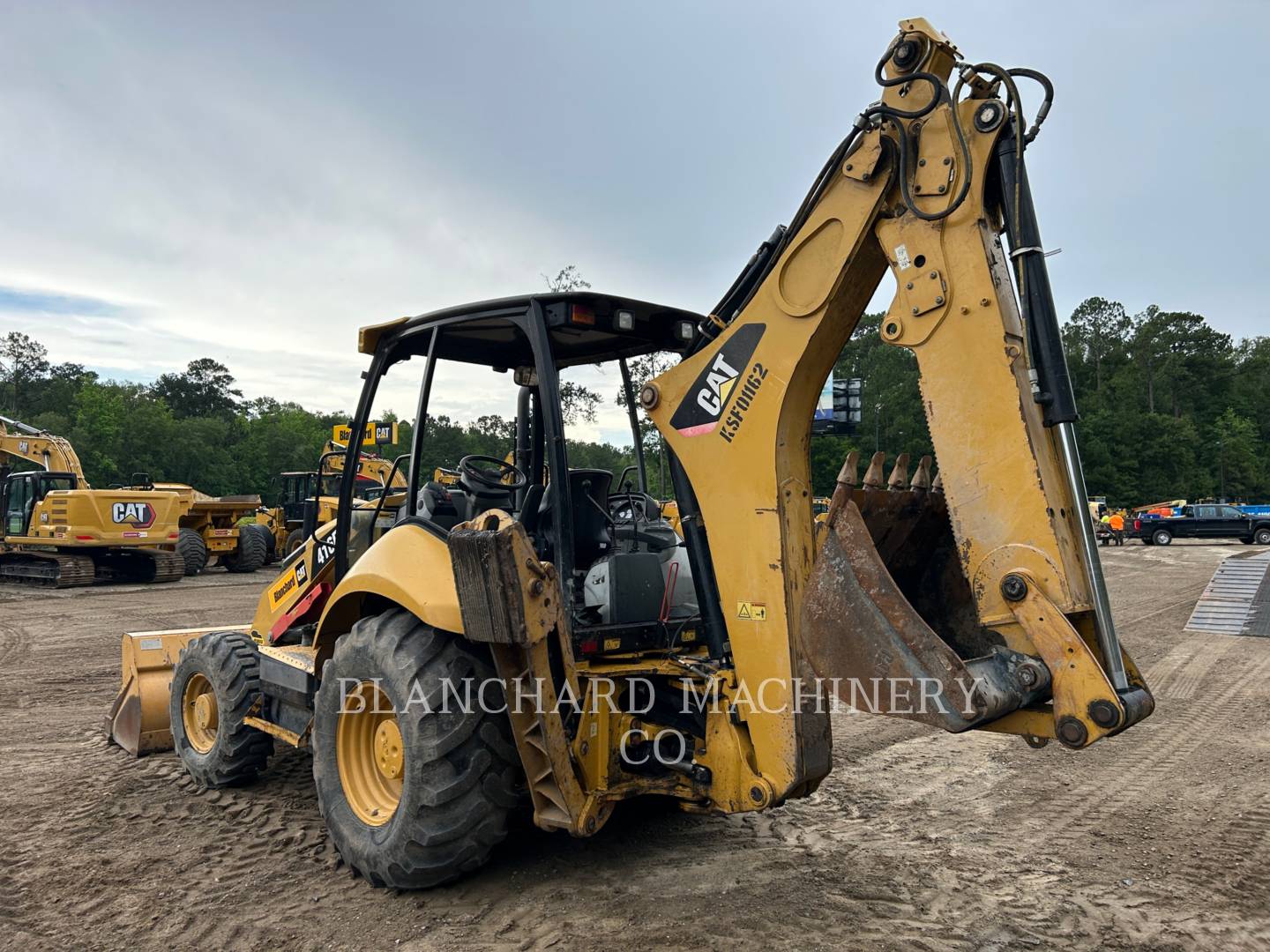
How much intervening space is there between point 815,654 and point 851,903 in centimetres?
125

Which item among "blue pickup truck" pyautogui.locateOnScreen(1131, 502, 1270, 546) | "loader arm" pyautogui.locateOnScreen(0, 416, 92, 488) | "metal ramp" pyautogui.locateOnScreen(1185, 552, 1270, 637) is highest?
"loader arm" pyautogui.locateOnScreen(0, 416, 92, 488)

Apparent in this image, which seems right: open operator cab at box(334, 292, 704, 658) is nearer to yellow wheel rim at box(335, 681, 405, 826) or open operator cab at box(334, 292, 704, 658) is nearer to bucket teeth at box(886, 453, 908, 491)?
yellow wheel rim at box(335, 681, 405, 826)

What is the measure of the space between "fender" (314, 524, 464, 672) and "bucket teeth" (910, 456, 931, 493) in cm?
187

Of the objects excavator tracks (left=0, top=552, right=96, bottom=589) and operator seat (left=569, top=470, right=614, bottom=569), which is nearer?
operator seat (left=569, top=470, right=614, bottom=569)

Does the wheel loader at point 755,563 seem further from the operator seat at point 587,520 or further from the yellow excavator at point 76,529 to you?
the yellow excavator at point 76,529

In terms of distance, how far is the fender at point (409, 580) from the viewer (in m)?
3.53

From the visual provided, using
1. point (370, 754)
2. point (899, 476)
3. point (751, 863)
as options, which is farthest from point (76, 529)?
point (899, 476)

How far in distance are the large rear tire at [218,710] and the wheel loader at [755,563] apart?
1.85ft

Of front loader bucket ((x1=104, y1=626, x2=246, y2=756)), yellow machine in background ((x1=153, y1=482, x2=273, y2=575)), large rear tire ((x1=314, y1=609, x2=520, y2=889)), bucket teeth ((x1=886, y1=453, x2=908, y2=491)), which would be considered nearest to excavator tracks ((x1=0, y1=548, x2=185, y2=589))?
yellow machine in background ((x1=153, y1=482, x2=273, y2=575))

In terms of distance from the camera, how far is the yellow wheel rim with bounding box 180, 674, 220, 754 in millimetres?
5301

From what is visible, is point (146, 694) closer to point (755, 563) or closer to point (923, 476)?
point (755, 563)

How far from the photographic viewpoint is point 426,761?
344 cm

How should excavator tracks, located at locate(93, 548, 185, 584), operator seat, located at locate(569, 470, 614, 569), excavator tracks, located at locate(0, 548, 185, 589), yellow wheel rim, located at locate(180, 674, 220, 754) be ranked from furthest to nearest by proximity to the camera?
1. excavator tracks, located at locate(93, 548, 185, 584)
2. excavator tracks, located at locate(0, 548, 185, 589)
3. yellow wheel rim, located at locate(180, 674, 220, 754)
4. operator seat, located at locate(569, 470, 614, 569)

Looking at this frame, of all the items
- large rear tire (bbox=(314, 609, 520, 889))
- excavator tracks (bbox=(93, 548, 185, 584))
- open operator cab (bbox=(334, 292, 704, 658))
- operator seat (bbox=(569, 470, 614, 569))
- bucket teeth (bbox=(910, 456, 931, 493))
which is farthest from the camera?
excavator tracks (bbox=(93, 548, 185, 584))
